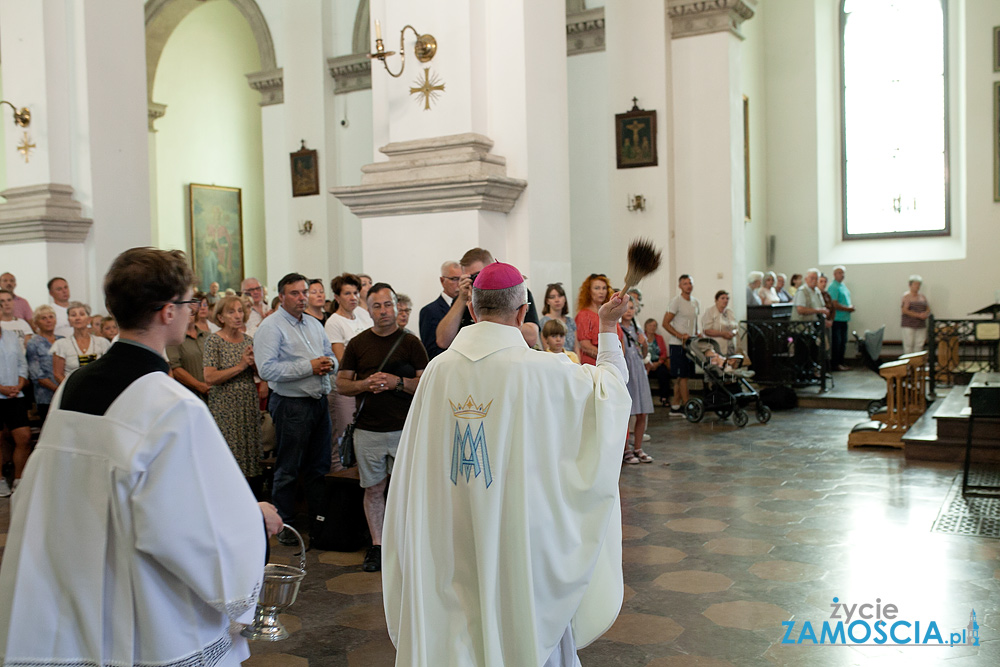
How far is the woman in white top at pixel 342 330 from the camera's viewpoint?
20.4ft

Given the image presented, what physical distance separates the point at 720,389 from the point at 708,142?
4.09m

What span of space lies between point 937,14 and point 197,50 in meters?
14.1

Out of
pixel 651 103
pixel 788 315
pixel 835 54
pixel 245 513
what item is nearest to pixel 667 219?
pixel 651 103

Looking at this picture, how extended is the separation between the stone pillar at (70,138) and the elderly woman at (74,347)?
1257mm

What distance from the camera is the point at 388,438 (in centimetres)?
493

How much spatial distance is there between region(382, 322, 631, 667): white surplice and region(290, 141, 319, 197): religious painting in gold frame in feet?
39.0

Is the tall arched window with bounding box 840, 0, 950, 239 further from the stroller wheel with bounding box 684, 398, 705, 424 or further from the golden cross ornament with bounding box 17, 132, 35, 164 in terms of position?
the golden cross ornament with bounding box 17, 132, 35, 164

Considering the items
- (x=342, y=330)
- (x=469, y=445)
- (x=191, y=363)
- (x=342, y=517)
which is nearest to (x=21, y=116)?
(x=191, y=363)

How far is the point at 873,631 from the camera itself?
3.88 meters

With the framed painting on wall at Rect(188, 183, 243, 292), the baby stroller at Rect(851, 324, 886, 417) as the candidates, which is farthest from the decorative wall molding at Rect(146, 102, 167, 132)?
the baby stroller at Rect(851, 324, 886, 417)

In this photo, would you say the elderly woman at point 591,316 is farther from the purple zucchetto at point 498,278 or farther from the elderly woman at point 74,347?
the purple zucchetto at point 498,278

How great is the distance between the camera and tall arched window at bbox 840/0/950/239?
16594 millimetres

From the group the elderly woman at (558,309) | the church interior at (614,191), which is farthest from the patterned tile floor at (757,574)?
the elderly woman at (558,309)

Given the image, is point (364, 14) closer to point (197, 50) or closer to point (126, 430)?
point (197, 50)
